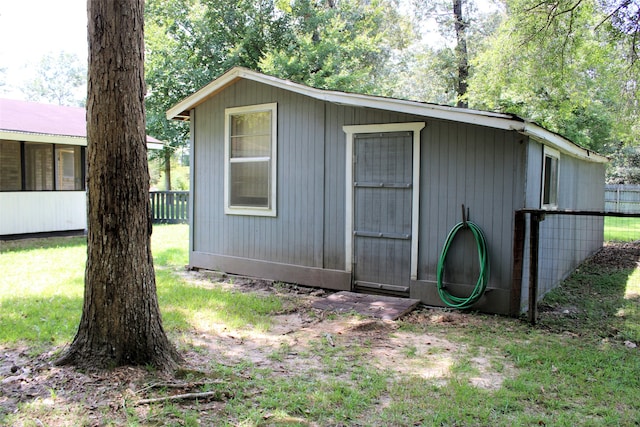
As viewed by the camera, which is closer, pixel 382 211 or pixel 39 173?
pixel 382 211

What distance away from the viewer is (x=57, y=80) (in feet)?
174

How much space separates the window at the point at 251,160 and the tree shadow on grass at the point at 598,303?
370cm

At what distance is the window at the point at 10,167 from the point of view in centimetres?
1065

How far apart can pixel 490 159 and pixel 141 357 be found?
3.85 m

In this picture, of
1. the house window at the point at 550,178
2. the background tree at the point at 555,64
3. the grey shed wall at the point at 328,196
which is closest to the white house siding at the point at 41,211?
the grey shed wall at the point at 328,196

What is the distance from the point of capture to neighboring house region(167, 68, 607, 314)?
5.26 m

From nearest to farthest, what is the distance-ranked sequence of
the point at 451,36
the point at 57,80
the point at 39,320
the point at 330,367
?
the point at 330,367, the point at 39,320, the point at 451,36, the point at 57,80

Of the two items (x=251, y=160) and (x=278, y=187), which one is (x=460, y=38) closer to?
(x=251, y=160)

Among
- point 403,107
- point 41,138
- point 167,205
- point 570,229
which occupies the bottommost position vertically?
point 570,229

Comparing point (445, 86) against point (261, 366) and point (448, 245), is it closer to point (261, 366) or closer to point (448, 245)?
point (448, 245)

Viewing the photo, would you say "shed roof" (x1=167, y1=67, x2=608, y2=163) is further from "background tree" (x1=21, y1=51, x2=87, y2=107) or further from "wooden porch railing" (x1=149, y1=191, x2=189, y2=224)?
"background tree" (x1=21, y1=51, x2=87, y2=107)

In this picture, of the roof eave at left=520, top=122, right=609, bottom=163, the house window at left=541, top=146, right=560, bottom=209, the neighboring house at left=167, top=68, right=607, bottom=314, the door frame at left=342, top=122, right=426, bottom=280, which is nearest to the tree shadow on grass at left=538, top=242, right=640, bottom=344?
the neighboring house at left=167, top=68, right=607, bottom=314

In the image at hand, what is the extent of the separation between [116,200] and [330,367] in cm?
192

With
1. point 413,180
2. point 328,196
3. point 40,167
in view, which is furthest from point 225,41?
point 413,180
